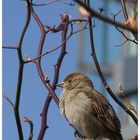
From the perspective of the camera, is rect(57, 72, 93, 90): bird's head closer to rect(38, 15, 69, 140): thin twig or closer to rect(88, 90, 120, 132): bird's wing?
rect(88, 90, 120, 132): bird's wing

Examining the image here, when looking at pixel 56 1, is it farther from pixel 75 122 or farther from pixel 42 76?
pixel 75 122

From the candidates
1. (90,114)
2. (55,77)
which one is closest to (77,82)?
(90,114)

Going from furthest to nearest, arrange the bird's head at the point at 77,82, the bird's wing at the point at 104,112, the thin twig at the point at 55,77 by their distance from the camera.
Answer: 1. the bird's head at the point at 77,82
2. the bird's wing at the point at 104,112
3. the thin twig at the point at 55,77

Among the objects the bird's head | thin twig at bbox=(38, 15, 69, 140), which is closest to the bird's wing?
the bird's head

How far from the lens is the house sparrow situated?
3.14 meters

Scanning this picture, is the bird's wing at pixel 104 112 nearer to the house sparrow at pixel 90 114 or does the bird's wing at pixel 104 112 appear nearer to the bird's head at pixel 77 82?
the house sparrow at pixel 90 114

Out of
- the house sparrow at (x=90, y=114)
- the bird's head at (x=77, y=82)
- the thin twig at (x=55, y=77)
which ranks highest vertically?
the thin twig at (x=55, y=77)

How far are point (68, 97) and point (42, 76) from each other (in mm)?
1038

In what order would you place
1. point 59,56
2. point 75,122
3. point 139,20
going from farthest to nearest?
point 75,122
point 59,56
point 139,20

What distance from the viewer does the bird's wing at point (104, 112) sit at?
3.11m

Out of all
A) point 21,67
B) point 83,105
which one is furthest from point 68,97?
point 21,67

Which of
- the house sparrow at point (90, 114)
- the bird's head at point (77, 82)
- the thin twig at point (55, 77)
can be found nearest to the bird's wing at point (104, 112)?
the house sparrow at point (90, 114)

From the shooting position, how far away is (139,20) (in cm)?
141

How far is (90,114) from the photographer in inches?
127
